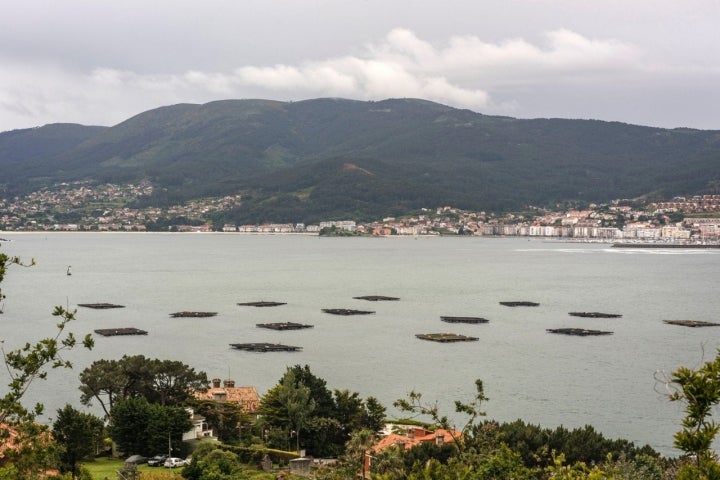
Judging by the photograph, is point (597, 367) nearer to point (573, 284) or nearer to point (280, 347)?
point (280, 347)

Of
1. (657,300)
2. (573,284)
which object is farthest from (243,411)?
(573,284)

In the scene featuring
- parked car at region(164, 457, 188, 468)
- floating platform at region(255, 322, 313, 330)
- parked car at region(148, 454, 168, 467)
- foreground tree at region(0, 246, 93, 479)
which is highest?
foreground tree at region(0, 246, 93, 479)

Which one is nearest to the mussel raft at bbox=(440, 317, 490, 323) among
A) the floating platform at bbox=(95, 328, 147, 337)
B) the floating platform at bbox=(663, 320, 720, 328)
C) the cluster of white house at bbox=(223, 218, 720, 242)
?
the floating platform at bbox=(663, 320, 720, 328)

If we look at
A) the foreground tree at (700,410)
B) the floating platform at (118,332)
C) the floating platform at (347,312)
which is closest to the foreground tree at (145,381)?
the floating platform at (118,332)

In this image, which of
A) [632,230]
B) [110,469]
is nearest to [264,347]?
[110,469]

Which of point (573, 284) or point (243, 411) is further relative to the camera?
point (573, 284)

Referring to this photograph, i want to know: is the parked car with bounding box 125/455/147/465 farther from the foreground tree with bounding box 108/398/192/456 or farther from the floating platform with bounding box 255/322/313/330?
the floating platform with bounding box 255/322/313/330
